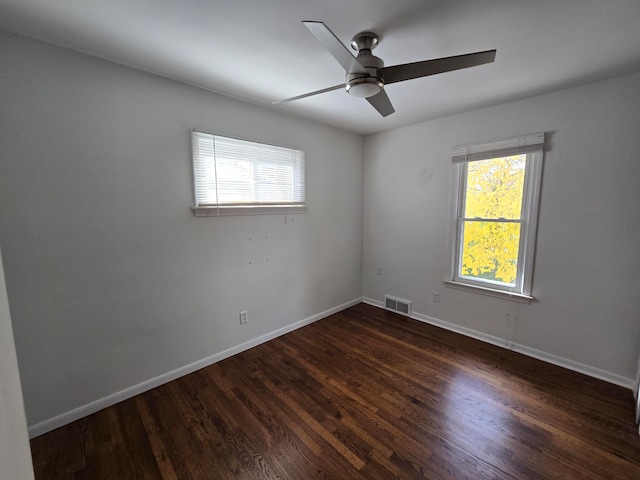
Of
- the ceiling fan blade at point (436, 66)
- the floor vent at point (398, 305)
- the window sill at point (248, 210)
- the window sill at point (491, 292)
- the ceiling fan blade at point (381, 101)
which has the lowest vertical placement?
the floor vent at point (398, 305)

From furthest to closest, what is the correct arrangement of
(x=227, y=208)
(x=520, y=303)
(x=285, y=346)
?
(x=285, y=346) → (x=520, y=303) → (x=227, y=208)

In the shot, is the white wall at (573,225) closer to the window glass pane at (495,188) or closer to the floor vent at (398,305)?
the window glass pane at (495,188)

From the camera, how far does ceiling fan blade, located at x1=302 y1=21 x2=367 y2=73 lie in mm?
1100

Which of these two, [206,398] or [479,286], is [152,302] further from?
[479,286]

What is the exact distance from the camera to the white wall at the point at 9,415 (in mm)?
635

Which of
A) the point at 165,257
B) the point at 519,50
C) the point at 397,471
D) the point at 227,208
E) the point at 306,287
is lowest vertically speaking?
the point at 397,471

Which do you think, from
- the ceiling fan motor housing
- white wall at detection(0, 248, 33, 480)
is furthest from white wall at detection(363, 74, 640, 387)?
white wall at detection(0, 248, 33, 480)

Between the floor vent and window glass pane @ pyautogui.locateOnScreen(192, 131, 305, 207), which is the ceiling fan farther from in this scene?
the floor vent

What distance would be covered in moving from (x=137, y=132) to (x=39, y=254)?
1.03m

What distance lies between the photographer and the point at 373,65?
1.47 m

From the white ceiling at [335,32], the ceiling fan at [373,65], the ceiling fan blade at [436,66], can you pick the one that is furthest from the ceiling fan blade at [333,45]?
the white ceiling at [335,32]

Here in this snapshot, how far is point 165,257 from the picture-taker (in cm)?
216

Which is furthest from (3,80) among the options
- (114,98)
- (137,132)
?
(137,132)

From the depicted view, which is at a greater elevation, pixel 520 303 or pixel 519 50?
pixel 519 50
